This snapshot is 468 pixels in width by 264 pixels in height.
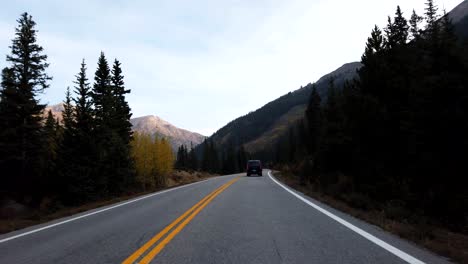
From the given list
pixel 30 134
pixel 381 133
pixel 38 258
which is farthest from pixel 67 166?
pixel 38 258

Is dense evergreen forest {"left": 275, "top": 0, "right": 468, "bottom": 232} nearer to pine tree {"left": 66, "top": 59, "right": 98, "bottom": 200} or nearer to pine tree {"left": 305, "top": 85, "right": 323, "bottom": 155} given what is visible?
pine tree {"left": 66, "top": 59, "right": 98, "bottom": 200}

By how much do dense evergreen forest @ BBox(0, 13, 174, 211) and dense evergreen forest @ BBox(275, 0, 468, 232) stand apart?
66.5 feet

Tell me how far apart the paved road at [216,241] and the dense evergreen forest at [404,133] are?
222 inches

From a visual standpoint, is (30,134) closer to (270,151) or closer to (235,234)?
(235,234)

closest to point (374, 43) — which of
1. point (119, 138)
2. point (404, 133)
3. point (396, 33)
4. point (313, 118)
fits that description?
point (396, 33)

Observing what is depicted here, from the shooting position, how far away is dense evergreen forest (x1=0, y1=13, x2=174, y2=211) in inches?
1163

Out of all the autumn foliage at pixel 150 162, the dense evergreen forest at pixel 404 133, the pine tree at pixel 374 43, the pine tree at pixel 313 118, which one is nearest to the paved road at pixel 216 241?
the dense evergreen forest at pixel 404 133

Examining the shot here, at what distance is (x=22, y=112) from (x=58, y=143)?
596 cm

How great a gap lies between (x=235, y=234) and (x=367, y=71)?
23358 mm

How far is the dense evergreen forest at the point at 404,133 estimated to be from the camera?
17.3 m

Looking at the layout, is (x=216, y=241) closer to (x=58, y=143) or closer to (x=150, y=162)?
(x=58, y=143)

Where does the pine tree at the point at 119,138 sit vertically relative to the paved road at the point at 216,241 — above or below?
above

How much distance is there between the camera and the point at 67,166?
32719mm

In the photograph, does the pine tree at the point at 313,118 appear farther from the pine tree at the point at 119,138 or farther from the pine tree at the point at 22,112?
the pine tree at the point at 22,112
